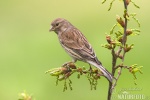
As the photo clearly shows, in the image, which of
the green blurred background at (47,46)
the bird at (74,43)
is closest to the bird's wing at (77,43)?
the bird at (74,43)

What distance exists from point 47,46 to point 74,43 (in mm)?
10856

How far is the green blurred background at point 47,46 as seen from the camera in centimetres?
1345

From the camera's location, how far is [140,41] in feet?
55.8

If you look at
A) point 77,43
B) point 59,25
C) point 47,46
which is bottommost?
point 77,43

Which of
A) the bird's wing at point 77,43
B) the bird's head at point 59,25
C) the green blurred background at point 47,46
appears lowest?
the bird's wing at point 77,43

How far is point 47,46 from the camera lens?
57.3 ft

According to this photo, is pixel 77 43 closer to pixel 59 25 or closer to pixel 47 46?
pixel 59 25

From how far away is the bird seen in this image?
6.11 meters

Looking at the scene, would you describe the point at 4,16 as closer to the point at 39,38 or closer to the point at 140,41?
the point at 39,38

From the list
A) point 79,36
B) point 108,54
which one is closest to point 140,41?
point 108,54

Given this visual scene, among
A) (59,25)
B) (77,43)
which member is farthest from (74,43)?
(59,25)

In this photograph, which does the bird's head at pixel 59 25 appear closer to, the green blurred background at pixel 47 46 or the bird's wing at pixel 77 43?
the bird's wing at pixel 77 43

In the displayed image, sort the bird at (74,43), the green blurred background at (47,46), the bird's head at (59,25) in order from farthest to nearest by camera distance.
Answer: the green blurred background at (47,46) < the bird's head at (59,25) < the bird at (74,43)

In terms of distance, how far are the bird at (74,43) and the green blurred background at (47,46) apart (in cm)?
304
